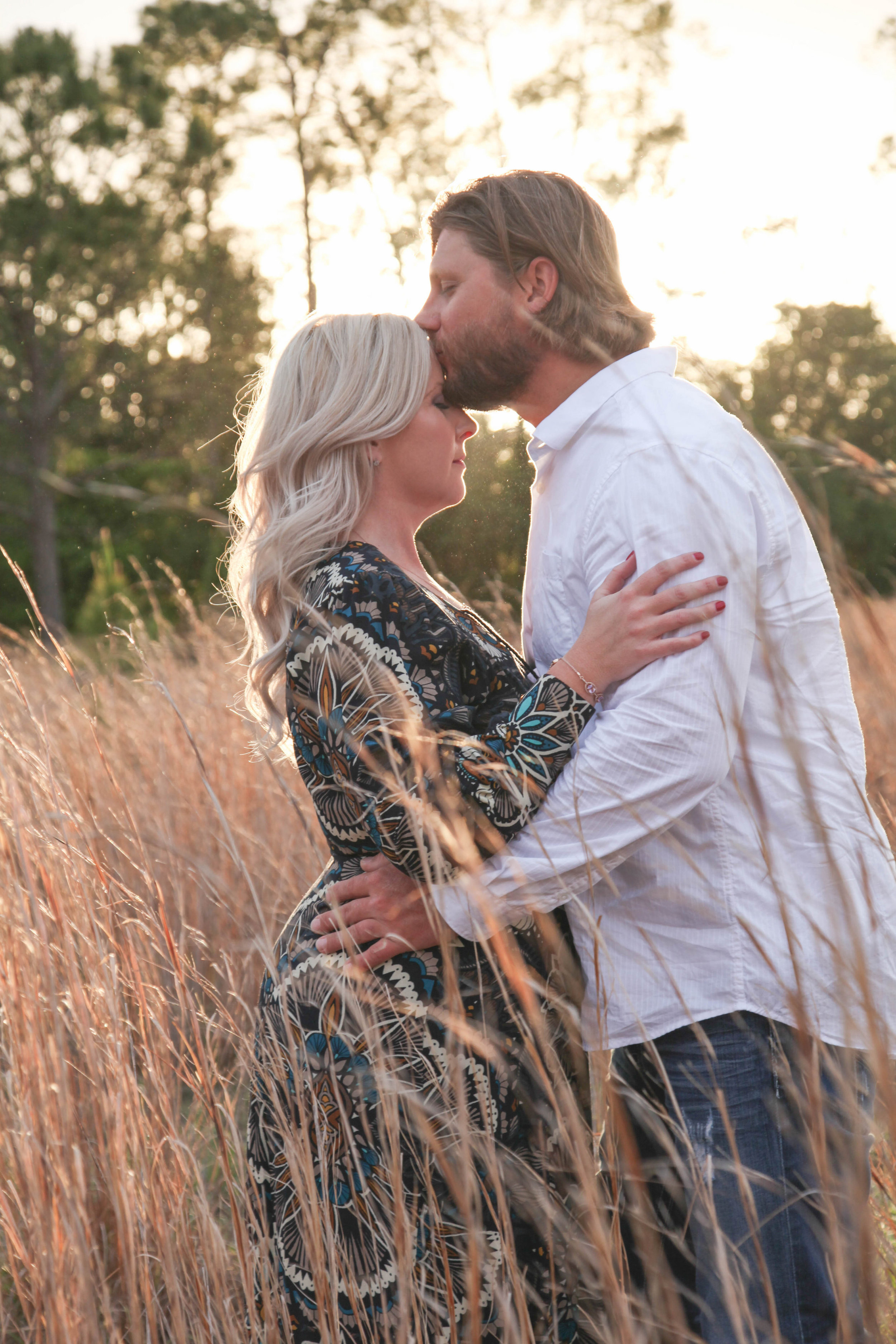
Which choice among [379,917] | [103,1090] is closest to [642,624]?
[379,917]

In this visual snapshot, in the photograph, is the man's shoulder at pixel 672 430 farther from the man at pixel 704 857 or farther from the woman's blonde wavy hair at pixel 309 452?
the woman's blonde wavy hair at pixel 309 452

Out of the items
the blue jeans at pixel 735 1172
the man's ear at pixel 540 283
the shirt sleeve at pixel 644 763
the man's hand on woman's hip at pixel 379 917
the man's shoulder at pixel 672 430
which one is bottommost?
the blue jeans at pixel 735 1172

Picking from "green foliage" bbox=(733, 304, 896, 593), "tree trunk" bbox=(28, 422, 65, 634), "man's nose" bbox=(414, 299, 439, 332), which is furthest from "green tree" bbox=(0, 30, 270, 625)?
"man's nose" bbox=(414, 299, 439, 332)

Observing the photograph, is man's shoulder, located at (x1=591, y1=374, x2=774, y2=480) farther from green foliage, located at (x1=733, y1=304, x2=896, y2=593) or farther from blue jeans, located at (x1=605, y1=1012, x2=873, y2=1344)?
green foliage, located at (x1=733, y1=304, x2=896, y2=593)

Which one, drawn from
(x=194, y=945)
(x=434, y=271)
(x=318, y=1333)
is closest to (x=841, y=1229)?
(x=318, y=1333)

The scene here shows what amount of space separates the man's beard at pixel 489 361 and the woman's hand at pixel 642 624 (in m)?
0.61

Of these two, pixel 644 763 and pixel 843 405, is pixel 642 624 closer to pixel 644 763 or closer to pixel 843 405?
pixel 644 763

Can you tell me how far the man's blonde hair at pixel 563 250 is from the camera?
1.93 meters

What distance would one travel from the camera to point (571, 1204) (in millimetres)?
1674

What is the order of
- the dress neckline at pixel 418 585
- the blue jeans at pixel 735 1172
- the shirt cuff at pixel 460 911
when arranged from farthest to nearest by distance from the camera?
the dress neckline at pixel 418 585 < the shirt cuff at pixel 460 911 < the blue jeans at pixel 735 1172

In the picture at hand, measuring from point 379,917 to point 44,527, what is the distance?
16.8m

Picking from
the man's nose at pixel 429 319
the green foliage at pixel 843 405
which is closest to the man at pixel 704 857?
the man's nose at pixel 429 319

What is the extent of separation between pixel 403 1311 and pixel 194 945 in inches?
106

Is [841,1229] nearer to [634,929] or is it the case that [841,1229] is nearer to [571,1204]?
[634,929]
